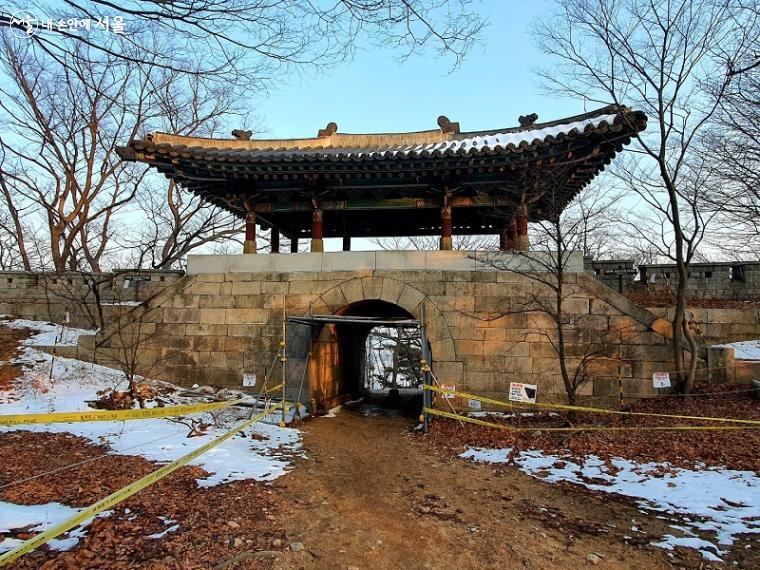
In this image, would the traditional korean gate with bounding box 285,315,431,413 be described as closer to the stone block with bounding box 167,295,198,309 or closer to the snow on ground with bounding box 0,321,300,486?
the snow on ground with bounding box 0,321,300,486

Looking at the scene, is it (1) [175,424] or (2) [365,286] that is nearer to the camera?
(1) [175,424]

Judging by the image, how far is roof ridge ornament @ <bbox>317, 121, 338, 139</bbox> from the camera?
13.9 m

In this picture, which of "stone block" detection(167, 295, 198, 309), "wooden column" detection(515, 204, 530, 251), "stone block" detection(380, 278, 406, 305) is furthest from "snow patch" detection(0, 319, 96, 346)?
"wooden column" detection(515, 204, 530, 251)

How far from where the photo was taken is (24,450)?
20.5 feet

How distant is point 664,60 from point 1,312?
1984cm

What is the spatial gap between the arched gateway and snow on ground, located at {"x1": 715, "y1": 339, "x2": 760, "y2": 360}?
202 centimetres

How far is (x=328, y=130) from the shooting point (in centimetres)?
1398

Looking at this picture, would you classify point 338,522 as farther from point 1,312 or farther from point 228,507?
point 1,312

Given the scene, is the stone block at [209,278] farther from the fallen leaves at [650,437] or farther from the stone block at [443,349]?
the fallen leaves at [650,437]

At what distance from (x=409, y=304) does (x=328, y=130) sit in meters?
7.44

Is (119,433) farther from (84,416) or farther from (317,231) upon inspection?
(317,231)

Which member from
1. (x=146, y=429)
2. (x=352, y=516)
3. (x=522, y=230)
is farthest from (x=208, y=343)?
(x=522, y=230)

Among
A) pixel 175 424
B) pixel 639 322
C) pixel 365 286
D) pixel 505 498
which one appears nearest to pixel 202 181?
pixel 365 286

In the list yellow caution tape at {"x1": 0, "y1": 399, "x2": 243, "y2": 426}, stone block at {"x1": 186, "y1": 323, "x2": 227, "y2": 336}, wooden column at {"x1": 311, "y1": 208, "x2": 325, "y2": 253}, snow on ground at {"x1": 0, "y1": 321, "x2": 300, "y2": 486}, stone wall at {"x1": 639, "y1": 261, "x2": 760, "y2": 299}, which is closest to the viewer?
yellow caution tape at {"x1": 0, "y1": 399, "x2": 243, "y2": 426}
